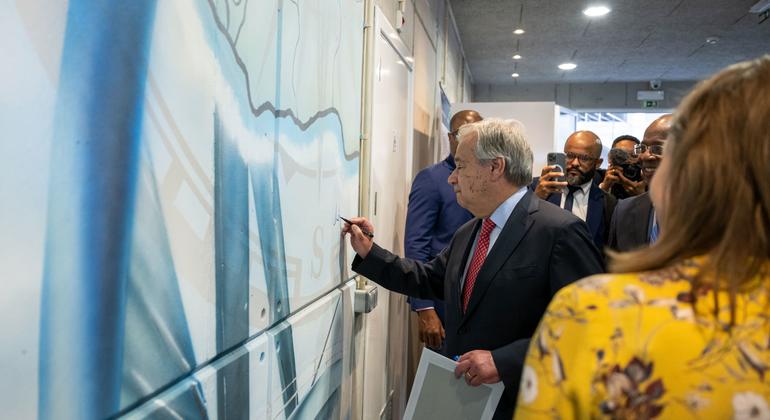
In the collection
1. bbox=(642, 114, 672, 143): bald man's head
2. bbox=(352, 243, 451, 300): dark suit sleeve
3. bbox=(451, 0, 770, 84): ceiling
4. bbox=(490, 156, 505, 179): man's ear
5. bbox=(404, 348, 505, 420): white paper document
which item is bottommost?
bbox=(404, 348, 505, 420): white paper document

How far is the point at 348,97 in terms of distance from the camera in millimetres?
1765

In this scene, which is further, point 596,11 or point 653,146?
point 596,11

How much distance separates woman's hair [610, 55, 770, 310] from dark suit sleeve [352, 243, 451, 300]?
122cm

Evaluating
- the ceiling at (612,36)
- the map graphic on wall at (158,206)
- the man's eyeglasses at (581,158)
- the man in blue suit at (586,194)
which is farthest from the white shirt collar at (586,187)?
the ceiling at (612,36)

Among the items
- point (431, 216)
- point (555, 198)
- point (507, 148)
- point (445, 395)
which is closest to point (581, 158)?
point (555, 198)

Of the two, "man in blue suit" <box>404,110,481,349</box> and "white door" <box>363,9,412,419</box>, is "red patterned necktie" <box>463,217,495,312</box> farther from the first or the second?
"man in blue suit" <box>404,110,481,349</box>

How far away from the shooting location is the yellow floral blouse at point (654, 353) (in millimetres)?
523

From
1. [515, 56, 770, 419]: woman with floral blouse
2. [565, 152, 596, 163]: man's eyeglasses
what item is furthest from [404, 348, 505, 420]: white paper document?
[565, 152, 596, 163]: man's eyeglasses

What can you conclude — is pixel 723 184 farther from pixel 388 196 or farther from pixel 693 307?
pixel 388 196

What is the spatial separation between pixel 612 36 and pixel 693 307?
6.02 meters

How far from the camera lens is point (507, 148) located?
5.38 ft

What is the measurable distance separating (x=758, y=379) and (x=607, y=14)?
17.0 feet

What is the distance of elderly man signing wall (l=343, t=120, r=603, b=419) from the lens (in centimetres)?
146

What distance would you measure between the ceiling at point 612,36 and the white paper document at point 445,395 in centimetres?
404
